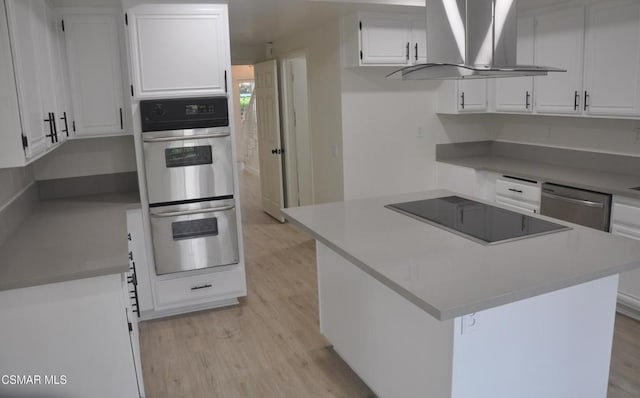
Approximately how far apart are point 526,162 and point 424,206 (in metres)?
2.28

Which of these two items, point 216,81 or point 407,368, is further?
point 216,81

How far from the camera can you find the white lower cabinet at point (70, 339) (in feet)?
7.09

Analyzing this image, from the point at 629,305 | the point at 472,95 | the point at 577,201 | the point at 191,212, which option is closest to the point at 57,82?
the point at 191,212

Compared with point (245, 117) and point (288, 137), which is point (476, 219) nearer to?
point (288, 137)

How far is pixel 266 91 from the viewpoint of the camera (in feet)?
21.1

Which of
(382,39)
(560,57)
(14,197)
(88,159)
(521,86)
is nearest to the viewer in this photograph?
(14,197)

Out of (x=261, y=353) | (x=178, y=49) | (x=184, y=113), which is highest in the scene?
(x=178, y=49)

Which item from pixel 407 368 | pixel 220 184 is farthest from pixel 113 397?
pixel 220 184

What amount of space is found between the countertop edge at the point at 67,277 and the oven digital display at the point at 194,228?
1.34 metres

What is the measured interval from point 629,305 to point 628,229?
0.53 metres

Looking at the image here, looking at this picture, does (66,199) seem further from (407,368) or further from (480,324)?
(480,324)

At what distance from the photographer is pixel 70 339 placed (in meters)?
2.24

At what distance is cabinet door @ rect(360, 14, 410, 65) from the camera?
14.3ft

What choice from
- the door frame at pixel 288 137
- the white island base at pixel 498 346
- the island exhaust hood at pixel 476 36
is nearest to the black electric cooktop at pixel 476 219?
the white island base at pixel 498 346
